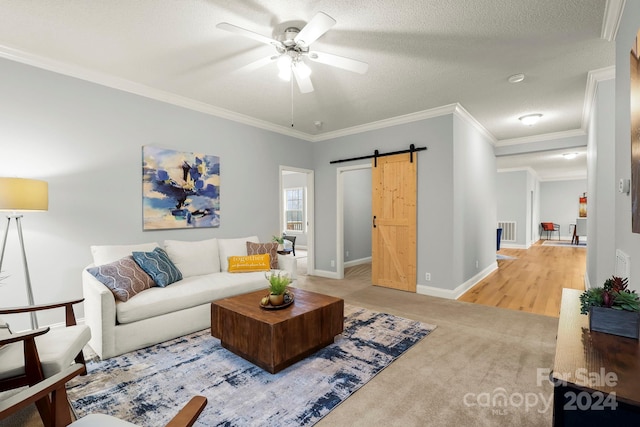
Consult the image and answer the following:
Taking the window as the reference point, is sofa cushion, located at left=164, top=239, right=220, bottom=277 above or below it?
below

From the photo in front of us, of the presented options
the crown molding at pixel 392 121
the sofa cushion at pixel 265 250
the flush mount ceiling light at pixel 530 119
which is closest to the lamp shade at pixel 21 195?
the sofa cushion at pixel 265 250

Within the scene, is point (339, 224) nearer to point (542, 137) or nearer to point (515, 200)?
point (542, 137)

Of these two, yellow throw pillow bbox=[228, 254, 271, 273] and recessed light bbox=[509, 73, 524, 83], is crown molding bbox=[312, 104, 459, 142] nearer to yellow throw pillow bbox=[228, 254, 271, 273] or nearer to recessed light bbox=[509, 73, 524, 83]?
recessed light bbox=[509, 73, 524, 83]

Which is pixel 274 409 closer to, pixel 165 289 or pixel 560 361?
pixel 560 361

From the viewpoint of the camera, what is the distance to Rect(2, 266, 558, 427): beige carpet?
1.85 m

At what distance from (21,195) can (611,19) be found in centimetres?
479

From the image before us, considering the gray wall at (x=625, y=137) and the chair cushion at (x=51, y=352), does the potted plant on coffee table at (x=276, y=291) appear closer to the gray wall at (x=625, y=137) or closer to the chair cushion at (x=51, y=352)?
the chair cushion at (x=51, y=352)

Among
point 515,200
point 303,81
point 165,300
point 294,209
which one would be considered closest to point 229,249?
point 165,300

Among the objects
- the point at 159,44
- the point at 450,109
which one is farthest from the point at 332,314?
the point at 450,109

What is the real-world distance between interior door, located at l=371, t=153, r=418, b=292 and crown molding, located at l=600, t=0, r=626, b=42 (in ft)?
7.97

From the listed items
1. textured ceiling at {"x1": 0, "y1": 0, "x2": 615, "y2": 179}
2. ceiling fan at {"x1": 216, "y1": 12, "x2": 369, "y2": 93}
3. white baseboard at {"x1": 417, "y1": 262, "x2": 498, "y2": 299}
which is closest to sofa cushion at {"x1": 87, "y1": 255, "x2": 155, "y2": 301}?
textured ceiling at {"x1": 0, "y1": 0, "x2": 615, "y2": 179}

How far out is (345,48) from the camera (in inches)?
111

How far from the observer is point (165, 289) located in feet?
10.0

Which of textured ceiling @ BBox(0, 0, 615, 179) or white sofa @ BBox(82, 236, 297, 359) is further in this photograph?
white sofa @ BBox(82, 236, 297, 359)
